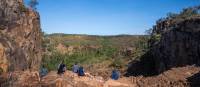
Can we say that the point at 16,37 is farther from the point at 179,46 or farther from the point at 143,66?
the point at 143,66

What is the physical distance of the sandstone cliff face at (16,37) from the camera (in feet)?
146

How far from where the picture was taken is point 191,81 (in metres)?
27.2

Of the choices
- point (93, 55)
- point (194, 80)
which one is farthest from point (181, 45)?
point (93, 55)

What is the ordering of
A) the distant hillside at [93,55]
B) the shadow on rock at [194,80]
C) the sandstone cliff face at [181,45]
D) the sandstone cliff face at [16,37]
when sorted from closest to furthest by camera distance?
the shadow on rock at [194,80], the sandstone cliff face at [181,45], the sandstone cliff face at [16,37], the distant hillside at [93,55]

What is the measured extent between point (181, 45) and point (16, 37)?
71.3 ft

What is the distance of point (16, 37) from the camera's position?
4931 centimetres

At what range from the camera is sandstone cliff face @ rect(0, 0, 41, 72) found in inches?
1756

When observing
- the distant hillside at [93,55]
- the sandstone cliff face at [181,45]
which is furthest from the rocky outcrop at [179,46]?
the distant hillside at [93,55]

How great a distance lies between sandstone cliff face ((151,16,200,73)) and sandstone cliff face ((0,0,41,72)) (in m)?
19.4

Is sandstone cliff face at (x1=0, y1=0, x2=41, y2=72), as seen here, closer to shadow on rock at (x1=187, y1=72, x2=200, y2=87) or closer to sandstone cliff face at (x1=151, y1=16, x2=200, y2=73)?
sandstone cliff face at (x1=151, y1=16, x2=200, y2=73)

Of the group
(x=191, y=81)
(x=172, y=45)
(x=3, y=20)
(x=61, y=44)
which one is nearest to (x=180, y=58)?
(x=172, y=45)

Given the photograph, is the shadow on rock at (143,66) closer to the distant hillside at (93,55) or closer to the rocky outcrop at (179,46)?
the rocky outcrop at (179,46)

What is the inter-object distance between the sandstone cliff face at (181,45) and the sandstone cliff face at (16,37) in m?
19.4

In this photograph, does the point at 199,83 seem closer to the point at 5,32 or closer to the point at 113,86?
the point at 113,86
